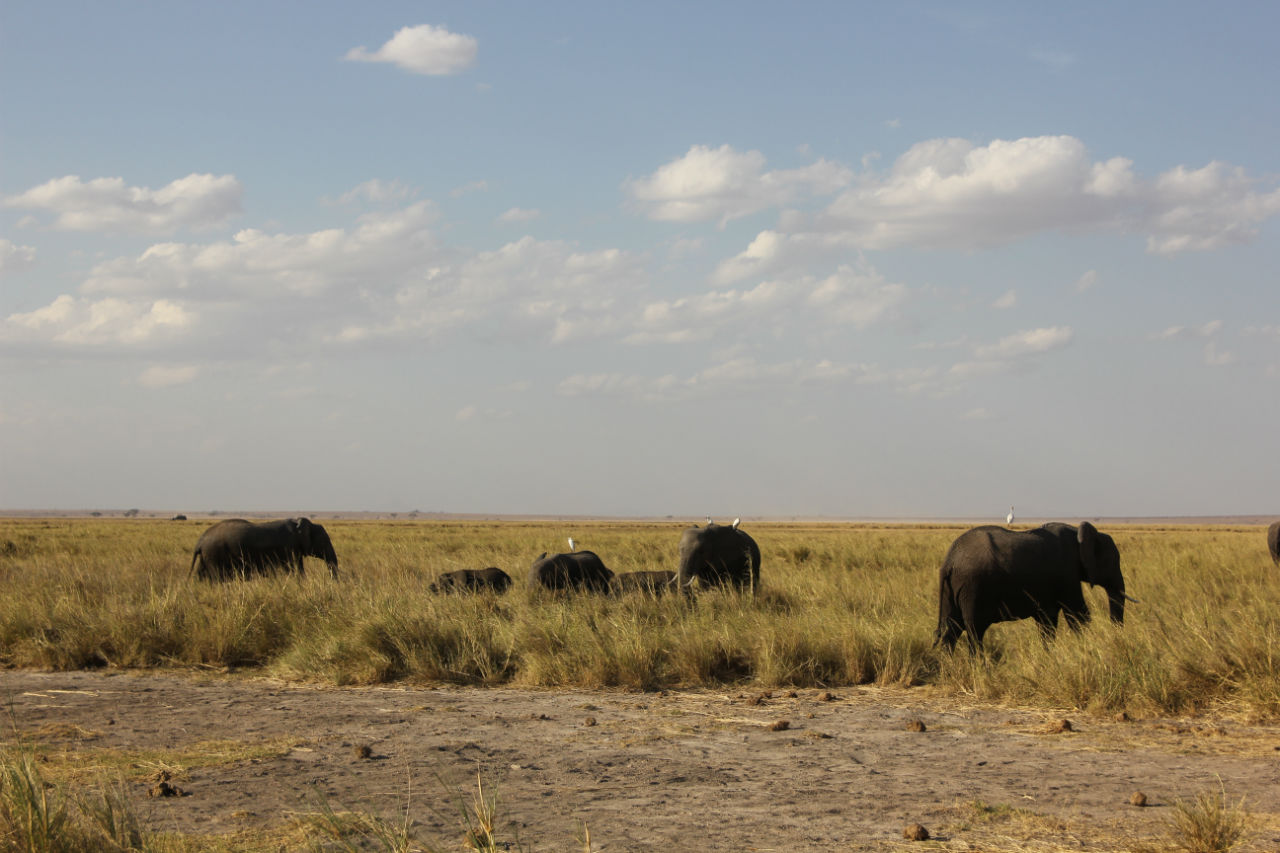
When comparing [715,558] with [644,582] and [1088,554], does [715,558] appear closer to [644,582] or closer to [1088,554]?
[644,582]

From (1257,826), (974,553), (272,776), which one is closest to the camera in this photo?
(1257,826)

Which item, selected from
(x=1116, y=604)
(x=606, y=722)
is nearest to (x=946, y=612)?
(x=1116, y=604)

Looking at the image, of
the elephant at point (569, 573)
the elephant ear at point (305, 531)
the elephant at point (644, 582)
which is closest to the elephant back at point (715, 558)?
the elephant at point (644, 582)

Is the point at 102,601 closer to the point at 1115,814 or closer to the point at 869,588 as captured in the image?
the point at 869,588

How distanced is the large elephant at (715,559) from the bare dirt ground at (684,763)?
16.8 feet

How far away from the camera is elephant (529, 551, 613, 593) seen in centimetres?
1366

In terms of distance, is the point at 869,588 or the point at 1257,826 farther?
the point at 869,588

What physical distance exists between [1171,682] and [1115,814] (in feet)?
10.9

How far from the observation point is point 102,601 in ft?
43.4

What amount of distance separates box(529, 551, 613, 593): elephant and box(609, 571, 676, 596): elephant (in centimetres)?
21

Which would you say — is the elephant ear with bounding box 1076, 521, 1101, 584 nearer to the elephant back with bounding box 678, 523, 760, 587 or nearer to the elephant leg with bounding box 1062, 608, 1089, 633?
the elephant leg with bounding box 1062, 608, 1089, 633

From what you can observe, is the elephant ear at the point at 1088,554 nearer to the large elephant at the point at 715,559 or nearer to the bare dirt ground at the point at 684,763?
the bare dirt ground at the point at 684,763

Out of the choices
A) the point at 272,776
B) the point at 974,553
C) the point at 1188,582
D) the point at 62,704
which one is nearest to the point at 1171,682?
the point at 974,553

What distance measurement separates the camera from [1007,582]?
31.0 feet
